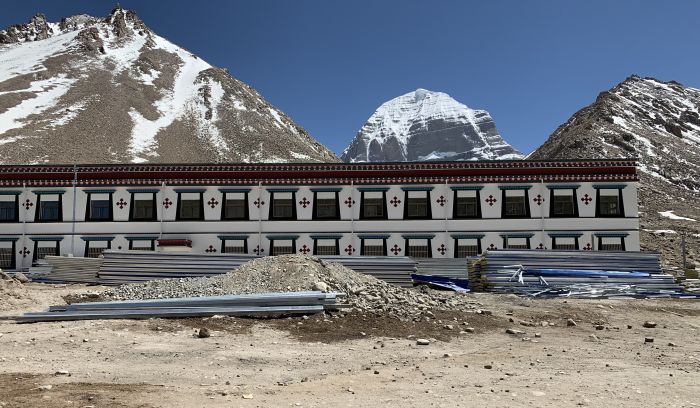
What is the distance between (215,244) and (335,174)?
30.3 ft

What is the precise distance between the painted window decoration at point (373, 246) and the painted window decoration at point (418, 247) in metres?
1.64

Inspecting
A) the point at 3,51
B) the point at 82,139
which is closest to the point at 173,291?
the point at 82,139

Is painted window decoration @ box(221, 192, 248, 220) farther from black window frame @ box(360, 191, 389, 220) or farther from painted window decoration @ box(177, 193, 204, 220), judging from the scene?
black window frame @ box(360, 191, 389, 220)

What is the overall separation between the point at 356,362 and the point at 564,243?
87.2 feet

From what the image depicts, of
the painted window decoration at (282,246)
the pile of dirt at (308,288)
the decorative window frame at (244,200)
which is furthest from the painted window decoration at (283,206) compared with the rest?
the pile of dirt at (308,288)

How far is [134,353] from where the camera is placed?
44.7 ft

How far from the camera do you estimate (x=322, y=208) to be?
36656mm

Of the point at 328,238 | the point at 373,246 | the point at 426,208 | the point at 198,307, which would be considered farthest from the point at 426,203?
the point at 198,307

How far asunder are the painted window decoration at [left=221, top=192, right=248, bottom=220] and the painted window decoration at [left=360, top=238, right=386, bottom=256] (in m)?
8.14

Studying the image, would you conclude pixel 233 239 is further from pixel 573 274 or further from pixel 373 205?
pixel 573 274

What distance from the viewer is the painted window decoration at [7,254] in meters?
36.5

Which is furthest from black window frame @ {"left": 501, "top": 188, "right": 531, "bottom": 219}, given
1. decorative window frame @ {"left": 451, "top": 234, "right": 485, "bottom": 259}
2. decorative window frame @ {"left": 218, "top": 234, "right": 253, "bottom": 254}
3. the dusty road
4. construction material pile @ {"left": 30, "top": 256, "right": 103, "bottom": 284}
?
construction material pile @ {"left": 30, "top": 256, "right": 103, "bottom": 284}

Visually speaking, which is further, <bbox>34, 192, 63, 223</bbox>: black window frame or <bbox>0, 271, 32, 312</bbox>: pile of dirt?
<bbox>34, 192, 63, 223</bbox>: black window frame

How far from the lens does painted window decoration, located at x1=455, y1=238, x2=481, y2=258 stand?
118ft
